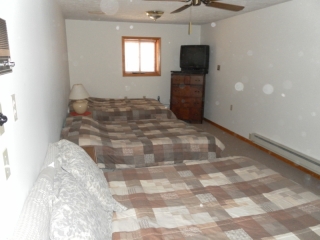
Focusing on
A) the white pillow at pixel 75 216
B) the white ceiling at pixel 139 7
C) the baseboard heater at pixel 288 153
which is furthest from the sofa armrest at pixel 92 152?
the baseboard heater at pixel 288 153

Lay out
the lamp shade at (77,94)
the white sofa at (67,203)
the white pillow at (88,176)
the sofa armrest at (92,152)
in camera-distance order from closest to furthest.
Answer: the white sofa at (67,203) < the white pillow at (88,176) < the sofa armrest at (92,152) < the lamp shade at (77,94)

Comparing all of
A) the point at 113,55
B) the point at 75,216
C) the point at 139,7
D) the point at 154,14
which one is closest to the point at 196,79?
the point at 113,55

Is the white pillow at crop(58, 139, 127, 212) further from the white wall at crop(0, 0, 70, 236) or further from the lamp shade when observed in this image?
the lamp shade

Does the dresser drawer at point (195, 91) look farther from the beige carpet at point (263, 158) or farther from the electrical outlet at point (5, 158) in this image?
the electrical outlet at point (5, 158)

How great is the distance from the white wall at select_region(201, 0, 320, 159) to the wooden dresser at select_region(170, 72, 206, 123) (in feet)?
1.34

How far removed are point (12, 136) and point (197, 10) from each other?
12.8 ft

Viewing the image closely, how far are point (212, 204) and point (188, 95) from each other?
4203 mm

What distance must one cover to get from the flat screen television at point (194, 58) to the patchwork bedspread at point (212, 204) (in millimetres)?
3865

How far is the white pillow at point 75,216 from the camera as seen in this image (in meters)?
1.00

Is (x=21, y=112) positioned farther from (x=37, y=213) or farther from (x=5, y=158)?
(x=37, y=213)

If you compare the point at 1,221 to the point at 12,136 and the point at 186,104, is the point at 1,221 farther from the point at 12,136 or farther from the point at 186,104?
the point at 186,104

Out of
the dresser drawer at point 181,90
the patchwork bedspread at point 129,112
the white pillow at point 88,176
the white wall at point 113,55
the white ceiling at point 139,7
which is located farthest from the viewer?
the dresser drawer at point 181,90

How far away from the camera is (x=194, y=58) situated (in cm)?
572

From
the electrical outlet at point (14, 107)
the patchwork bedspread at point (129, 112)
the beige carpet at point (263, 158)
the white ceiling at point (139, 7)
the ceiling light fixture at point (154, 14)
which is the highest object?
the white ceiling at point (139, 7)
